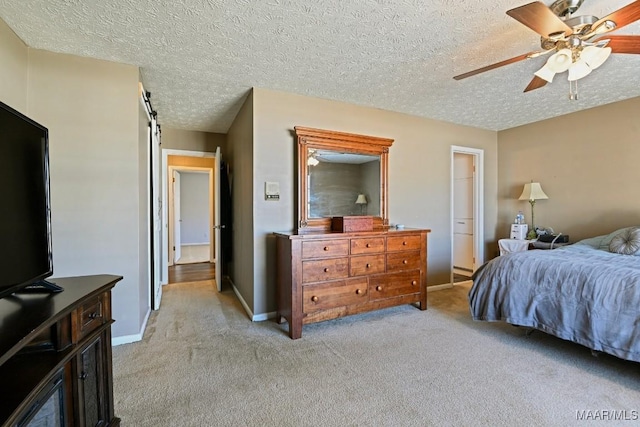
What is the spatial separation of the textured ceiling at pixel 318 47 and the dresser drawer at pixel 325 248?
1.54 meters

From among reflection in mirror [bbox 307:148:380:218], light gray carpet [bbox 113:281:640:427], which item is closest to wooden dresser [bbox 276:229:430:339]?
light gray carpet [bbox 113:281:640:427]

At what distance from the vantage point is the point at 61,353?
3.68 feet

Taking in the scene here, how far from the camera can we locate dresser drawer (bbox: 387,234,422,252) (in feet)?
10.4

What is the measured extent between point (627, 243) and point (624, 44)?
2.02 meters

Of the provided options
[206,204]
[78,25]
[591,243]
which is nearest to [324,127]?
[78,25]

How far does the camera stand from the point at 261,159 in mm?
3100

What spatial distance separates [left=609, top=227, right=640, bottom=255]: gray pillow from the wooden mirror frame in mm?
2167

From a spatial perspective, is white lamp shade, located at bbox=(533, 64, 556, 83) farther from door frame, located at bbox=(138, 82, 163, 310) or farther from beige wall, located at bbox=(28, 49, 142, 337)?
door frame, located at bbox=(138, 82, 163, 310)

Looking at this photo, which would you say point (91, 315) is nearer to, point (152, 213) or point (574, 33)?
point (152, 213)

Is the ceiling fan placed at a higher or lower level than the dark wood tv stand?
higher

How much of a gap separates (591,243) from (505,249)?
1.04 metres

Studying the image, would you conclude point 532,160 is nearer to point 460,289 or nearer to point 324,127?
point 460,289

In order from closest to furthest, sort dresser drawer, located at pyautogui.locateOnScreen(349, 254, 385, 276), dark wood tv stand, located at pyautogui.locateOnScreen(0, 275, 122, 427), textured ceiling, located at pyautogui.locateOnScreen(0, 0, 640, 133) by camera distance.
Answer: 1. dark wood tv stand, located at pyautogui.locateOnScreen(0, 275, 122, 427)
2. textured ceiling, located at pyautogui.locateOnScreen(0, 0, 640, 133)
3. dresser drawer, located at pyautogui.locateOnScreen(349, 254, 385, 276)

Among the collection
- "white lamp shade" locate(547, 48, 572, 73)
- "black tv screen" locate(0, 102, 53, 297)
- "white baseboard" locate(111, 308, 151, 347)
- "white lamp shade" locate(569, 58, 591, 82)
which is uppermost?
"white lamp shade" locate(547, 48, 572, 73)
